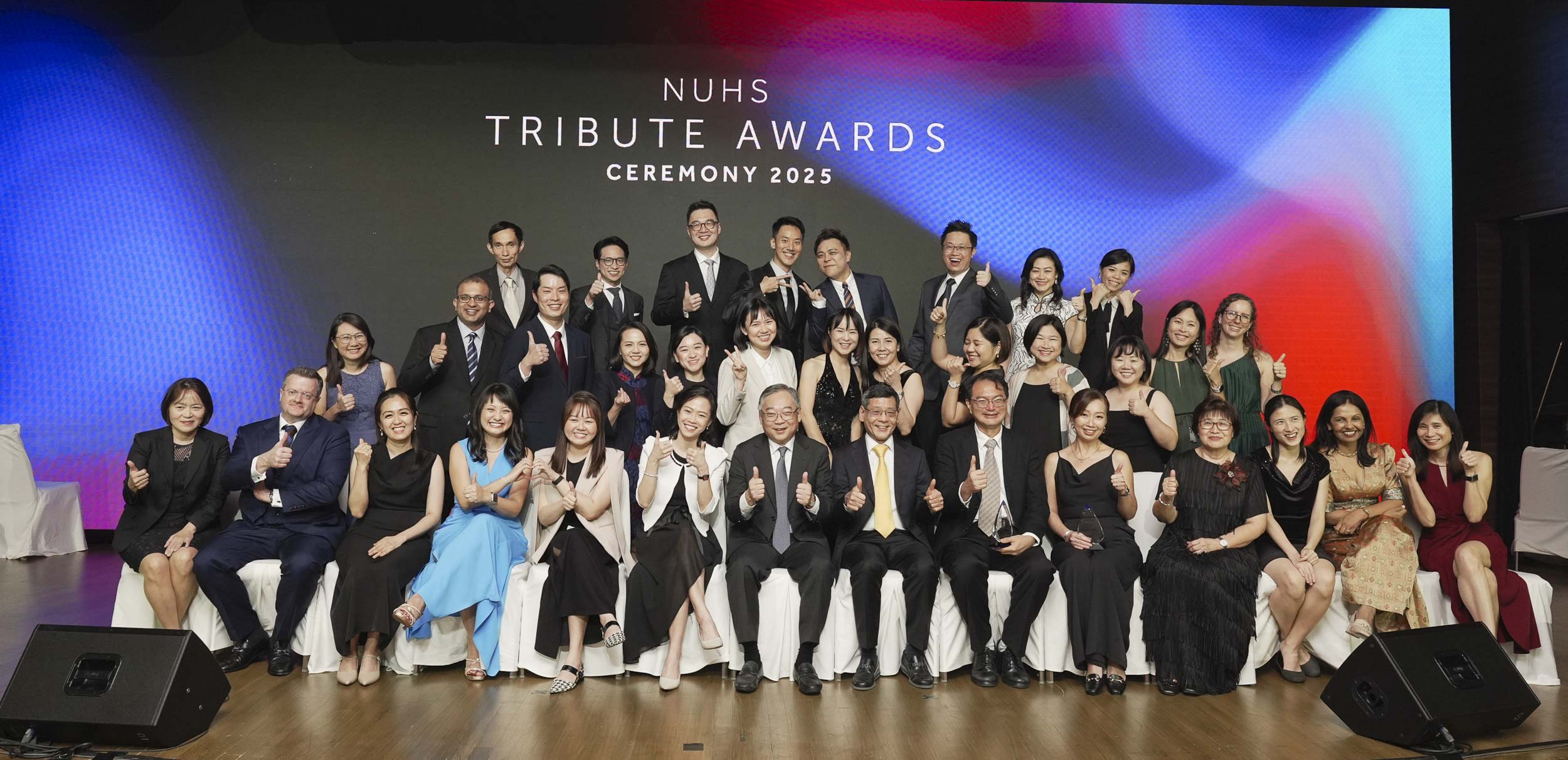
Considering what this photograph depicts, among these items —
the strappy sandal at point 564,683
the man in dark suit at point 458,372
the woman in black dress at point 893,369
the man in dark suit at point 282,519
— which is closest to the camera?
the strappy sandal at point 564,683

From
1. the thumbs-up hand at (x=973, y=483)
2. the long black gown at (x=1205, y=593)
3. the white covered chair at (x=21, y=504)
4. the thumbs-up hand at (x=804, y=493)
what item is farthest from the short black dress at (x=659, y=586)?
the white covered chair at (x=21, y=504)

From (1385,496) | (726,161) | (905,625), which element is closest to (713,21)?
(726,161)

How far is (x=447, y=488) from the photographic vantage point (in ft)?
16.0

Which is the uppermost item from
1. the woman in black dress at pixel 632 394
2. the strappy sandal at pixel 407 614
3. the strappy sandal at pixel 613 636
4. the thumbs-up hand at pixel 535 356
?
the thumbs-up hand at pixel 535 356

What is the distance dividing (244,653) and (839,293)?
3.07 metres

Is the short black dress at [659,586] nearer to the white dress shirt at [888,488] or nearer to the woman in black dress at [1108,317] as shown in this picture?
the white dress shirt at [888,488]

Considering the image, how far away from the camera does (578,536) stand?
4273mm

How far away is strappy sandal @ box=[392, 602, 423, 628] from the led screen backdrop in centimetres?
281

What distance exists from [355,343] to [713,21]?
2.99 m

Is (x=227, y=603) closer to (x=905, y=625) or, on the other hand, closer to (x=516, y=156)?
(x=905, y=625)

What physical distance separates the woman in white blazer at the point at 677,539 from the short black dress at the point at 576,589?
0.10 metres

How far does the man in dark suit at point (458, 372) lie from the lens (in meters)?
5.39

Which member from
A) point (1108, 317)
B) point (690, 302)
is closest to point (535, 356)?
point (690, 302)

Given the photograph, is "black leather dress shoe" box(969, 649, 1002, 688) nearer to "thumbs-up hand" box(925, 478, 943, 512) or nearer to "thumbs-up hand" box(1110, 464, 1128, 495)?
"thumbs-up hand" box(925, 478, 943, 512)
